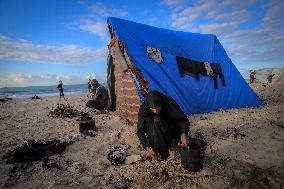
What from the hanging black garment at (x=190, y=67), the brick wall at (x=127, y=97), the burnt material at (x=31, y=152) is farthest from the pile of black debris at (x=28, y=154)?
the hanging black garment at (x=190, y=67)

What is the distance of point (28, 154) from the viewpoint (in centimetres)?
471

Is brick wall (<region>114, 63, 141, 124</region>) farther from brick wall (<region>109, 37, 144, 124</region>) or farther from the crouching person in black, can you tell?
the crouching person in black

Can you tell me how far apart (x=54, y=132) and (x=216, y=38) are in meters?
6.88

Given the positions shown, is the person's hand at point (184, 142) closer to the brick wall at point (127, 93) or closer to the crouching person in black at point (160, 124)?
the crouching person in black at point (160, 124)

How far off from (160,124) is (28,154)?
277cm

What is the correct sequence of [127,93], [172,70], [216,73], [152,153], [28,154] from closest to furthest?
[152,153]
[28,154]
[127,93]
[172,70]
[216,73]

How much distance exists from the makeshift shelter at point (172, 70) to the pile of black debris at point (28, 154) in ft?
8.59

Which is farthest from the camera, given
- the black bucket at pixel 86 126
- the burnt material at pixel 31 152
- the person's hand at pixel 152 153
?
the black bucket at pixel 86 126

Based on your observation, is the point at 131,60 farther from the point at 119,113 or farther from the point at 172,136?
the point at 172,136

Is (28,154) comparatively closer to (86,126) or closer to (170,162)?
(86,126)

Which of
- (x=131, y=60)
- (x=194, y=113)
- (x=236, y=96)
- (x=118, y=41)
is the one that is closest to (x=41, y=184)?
(x=131, y=60)

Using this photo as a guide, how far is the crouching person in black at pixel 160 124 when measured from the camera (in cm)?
397

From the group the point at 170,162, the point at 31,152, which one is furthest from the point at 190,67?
the point at 31,152

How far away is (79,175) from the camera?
13.5ft
